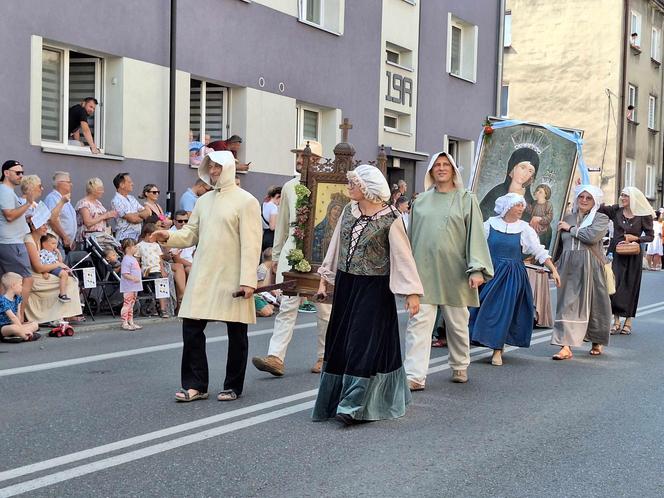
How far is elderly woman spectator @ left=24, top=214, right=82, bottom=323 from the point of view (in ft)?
38.7

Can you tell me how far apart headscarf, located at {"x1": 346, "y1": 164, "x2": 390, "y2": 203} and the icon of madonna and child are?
698cm

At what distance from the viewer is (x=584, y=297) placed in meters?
10.9

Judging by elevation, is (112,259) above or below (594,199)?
below

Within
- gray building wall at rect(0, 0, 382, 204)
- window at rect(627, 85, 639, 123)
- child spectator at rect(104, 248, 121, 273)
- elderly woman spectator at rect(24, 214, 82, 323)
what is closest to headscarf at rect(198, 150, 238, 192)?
elderly woman spectator at rect(24, 214, 82, 323)

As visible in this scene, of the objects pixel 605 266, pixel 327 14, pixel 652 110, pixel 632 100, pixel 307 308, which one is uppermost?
pixel 632 100

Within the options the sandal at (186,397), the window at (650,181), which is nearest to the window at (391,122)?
the sandal at (186,397)

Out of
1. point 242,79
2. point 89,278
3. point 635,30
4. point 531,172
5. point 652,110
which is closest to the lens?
point 89,278

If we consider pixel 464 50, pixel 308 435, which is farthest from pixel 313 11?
pixel 308 435

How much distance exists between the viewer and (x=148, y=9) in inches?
634

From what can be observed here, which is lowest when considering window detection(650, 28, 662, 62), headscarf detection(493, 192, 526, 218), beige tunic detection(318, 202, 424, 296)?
beige tunic detection(318, 202, 424, 296)

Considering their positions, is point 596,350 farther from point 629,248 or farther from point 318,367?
point 318,367

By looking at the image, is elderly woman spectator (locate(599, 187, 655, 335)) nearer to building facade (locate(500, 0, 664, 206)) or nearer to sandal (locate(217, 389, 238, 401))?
sandal (locate(217, 389, 238, 401))

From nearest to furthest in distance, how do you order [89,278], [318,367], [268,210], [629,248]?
[318,367] → [89,278] → [629,248] → [268,210]

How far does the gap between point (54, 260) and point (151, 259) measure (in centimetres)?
162
